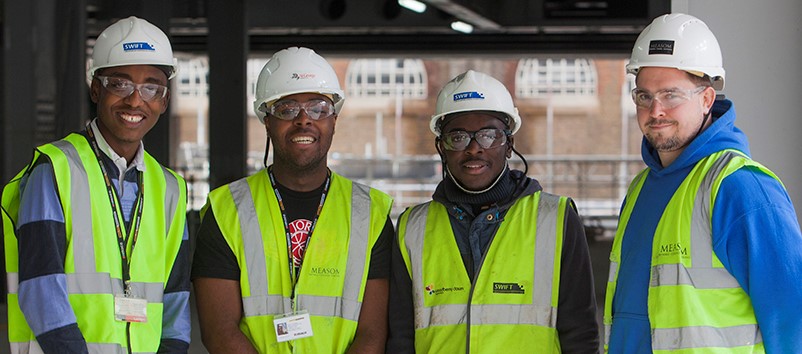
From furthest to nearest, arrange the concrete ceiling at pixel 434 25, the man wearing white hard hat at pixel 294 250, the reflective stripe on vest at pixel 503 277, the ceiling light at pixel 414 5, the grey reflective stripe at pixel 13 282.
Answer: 1. the concrete ceiling at pixel 434 25
2. the ceiling light at pixel 414 5
3. the man wearing white hard hat at pixel 294 250
4. the reflective stripe on vest at pixel 503 277
5. the grey reflective stripe at pixel 13 282

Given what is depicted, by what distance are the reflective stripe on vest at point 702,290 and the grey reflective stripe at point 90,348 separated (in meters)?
1.90

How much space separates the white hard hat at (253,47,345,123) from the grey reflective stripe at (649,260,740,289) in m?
1.62

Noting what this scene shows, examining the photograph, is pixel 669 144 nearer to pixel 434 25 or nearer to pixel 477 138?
pixel 477 138

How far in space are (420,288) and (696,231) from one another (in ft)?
4.03

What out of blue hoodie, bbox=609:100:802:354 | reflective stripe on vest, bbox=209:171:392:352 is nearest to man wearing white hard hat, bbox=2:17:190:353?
reflective stripe on vest, bbox=209:171:392:352

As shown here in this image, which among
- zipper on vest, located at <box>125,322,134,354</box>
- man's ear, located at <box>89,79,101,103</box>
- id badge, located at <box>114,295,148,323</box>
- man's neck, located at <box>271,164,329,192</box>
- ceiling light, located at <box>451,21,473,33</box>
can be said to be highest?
ceiling light, located at <box>451,21,473,33</box>

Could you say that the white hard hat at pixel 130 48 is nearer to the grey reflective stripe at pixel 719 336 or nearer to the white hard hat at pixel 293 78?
the white hard hat at pixel 293 78

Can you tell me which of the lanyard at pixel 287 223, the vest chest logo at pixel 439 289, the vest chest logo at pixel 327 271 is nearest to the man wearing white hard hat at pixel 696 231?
the vest chest logo at pixel 439 289

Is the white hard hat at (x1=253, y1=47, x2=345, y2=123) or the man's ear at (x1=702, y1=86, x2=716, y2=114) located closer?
the man's ear at (x1=702, y1=86, x2=716, y2=114)

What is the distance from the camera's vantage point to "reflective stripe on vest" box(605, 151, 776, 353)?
3.22 meters

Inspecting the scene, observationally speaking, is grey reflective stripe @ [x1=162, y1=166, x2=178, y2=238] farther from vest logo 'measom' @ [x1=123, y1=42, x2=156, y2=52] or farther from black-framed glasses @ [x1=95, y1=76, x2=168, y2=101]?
vest logo 'measom' @ [x1=123, y1=42, x2=156, y2=52]

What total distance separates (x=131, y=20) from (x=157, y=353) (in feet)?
4.42

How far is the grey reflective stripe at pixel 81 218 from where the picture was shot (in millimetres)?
3639

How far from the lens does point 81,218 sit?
367 centimetres
